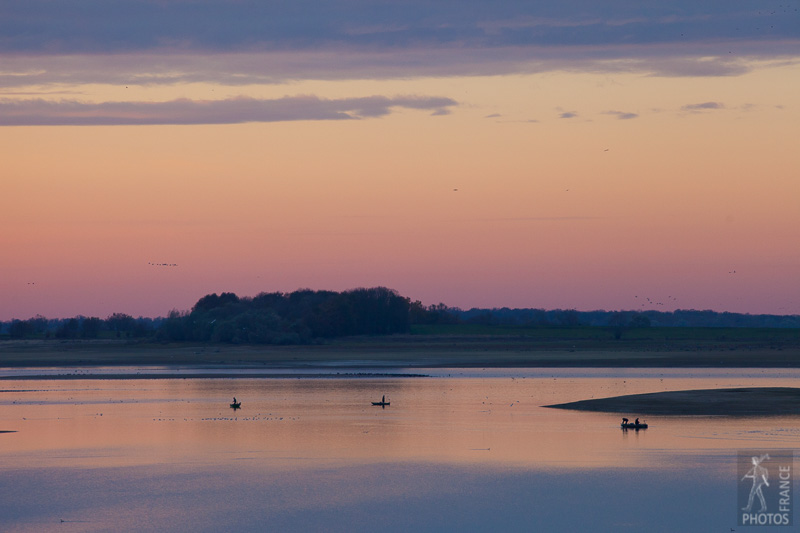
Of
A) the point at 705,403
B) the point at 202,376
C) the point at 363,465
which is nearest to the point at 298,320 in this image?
the point at 202,376

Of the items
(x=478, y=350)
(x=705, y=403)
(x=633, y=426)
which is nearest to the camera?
(x=633, y=426)

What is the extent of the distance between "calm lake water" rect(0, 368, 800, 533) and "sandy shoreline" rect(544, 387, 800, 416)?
2.10 metres

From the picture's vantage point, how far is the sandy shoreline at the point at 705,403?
4262cm

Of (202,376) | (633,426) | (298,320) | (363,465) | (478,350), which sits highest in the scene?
(298,320)

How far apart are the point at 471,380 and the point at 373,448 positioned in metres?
33.1

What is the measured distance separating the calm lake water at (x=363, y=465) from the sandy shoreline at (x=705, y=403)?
2.10 meters

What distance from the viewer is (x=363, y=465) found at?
2900 centimetres

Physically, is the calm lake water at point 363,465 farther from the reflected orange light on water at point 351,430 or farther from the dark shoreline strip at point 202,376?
the dark shoreline strip at point 202,376

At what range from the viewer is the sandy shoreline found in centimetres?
4262

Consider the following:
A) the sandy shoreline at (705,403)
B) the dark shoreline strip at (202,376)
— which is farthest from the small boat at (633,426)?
the dark shoreline strip at (202,376)

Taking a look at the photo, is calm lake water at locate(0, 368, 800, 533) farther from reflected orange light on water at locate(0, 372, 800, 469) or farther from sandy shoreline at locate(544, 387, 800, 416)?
sandy shoreline at locate(544, 387, 800, 416)

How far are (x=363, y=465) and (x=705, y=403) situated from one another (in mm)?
21607

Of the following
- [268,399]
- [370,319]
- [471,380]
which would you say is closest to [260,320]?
[370,319]

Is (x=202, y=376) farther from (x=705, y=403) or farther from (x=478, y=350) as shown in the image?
(x=478, y=350)
